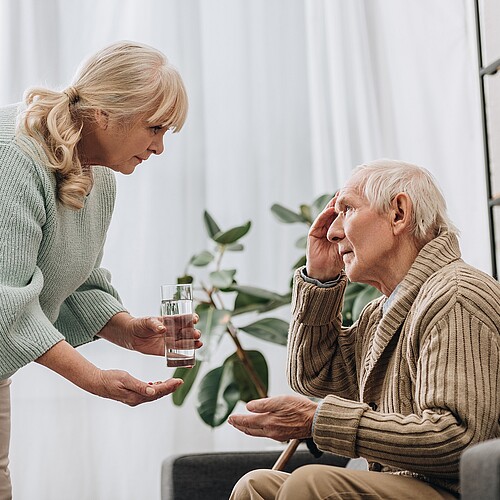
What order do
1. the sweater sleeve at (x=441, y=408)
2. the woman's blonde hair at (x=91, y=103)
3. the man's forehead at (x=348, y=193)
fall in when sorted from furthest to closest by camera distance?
the man's forehead at (x=348, y=193) → the woman's blonde hair at (x=91, y=103) → the sweater sleeve at (x=441, y=408)

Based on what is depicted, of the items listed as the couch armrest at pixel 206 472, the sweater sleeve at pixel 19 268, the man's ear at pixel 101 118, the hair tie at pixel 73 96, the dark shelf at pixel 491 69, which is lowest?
the couch armrest at pixel 206 472

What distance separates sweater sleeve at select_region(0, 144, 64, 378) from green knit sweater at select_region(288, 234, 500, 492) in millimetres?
568

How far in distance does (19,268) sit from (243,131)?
208cm

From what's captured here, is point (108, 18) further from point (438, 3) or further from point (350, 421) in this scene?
point (350, 421)

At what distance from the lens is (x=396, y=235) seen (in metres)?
1.75

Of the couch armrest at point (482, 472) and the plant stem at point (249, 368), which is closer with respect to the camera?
the couch armrest at point (482, 472)

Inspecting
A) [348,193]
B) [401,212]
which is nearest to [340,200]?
[348,193]

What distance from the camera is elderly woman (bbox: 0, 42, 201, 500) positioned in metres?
1.59

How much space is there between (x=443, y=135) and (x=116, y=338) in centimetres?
205

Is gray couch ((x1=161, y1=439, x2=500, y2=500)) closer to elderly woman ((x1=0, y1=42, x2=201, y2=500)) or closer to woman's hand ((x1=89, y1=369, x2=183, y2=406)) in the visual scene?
elderly woman ((x1=0, y1=42, x2=201, y2=500))

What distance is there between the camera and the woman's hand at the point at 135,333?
1.95 meters

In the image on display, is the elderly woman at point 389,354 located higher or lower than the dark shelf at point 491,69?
lower

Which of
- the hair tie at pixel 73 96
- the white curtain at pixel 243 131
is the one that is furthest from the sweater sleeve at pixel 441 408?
the white curtain at pixel 243 131

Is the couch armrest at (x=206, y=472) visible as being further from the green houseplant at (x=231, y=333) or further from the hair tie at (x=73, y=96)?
the hair tie at (x=73, y=96)
